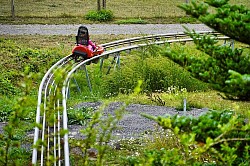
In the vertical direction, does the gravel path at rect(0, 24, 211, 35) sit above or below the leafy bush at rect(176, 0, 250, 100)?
below

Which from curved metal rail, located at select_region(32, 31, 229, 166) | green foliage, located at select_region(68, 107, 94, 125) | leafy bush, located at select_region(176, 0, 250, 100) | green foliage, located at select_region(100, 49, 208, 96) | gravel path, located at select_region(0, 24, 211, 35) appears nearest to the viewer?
leafy bush, located at select_region(176, 0, 250, 100)

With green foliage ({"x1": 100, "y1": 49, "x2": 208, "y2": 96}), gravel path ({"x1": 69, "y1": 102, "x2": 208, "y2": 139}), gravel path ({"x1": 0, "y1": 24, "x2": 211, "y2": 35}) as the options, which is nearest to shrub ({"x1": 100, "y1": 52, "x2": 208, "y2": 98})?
green foliage ({"x1": 100, "y1": 49, "x2": 208, "y2": 96})

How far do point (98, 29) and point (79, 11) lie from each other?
486 centimetres

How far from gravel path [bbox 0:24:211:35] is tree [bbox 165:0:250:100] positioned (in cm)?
2288

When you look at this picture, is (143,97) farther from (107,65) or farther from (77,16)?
(77,16)

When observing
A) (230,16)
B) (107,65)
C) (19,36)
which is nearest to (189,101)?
(107,65)

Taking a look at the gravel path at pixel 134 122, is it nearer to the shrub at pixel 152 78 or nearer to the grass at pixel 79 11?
the shrub at pixel 152 78

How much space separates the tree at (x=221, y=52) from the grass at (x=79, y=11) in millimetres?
26564

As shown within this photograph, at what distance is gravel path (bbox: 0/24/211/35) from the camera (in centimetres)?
2909

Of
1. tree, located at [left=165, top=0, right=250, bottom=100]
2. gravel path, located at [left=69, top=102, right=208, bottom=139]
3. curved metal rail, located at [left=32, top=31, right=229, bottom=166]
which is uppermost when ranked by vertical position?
tree, located at [left=165, top=0, right=250, bottom=100]

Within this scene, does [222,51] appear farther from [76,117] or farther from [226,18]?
[76,117]

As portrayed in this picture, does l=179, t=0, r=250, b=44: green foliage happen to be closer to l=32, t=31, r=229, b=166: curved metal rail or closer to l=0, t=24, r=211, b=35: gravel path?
l=32, t=31, r=229, b=166: curved metal rail

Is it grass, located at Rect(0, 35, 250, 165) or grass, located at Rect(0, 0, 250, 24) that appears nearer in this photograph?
grass, located at Rect(0, 35, 250, 165)

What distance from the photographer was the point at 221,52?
553 centimetres
